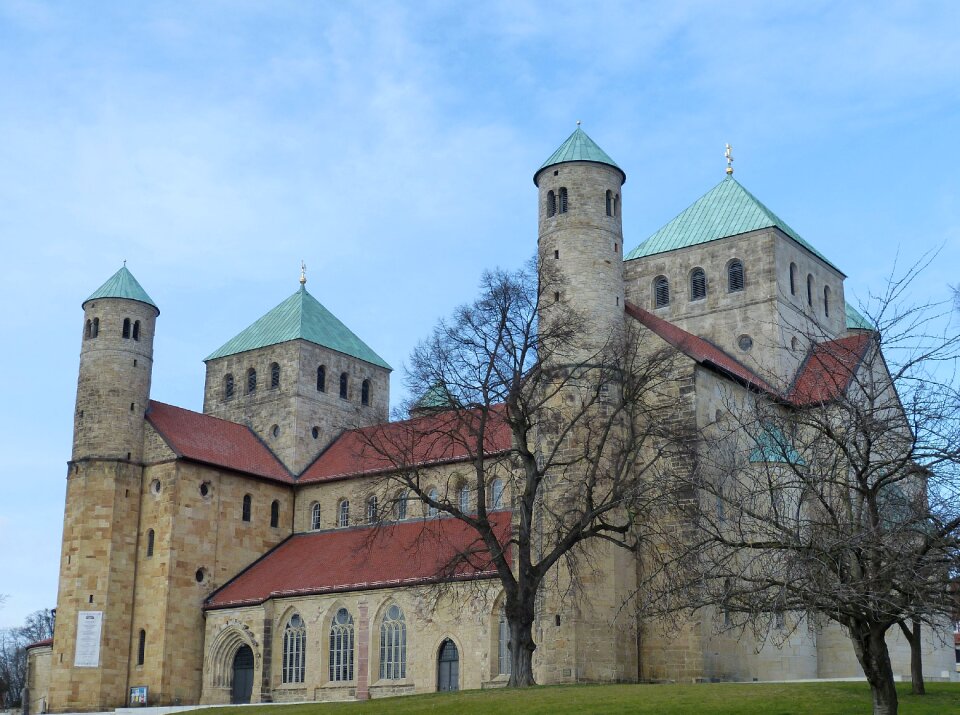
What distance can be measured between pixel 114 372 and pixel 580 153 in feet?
78.1

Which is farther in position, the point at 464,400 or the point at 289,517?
the point at 289,517

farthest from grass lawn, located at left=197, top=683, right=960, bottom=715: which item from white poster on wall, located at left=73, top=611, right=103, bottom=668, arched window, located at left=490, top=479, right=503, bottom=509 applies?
white poster on wall, located at left=73, top=611, right=103, bottom=668

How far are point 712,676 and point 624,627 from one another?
3459 millimetres

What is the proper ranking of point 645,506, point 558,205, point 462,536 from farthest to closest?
point 462,536 < point 558,205 < point 645,506

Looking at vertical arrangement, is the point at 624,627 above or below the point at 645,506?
below

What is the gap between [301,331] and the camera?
64500mm

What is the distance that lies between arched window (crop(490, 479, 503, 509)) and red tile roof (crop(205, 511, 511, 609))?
3.87 ft

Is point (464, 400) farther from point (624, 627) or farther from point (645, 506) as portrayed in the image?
point (624, 627)

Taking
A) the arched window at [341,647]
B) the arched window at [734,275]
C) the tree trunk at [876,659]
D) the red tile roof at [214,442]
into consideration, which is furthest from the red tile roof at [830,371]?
the red tile roof at [214,442]

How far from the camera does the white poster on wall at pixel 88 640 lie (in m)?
51.3

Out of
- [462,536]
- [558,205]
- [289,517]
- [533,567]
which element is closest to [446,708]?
[533,567]

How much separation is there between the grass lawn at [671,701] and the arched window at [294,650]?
14193mm

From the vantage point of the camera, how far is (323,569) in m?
52.5

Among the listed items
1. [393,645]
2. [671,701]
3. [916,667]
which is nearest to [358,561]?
[393,645]
